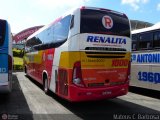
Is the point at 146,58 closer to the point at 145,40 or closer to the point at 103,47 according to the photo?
the point at 145,40

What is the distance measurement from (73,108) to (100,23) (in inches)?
115

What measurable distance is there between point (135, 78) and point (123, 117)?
5464 millimetres

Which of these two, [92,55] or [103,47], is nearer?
[92,55]

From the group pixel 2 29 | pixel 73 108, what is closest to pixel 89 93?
pixel 73 108

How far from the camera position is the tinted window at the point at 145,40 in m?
12.9

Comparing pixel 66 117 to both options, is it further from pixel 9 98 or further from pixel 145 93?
pixel 145 93

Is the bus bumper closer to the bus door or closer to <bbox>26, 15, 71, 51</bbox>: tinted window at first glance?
the bus door

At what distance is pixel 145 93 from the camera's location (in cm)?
1423

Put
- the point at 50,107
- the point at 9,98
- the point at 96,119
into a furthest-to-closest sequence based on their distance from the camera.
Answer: the point at 9,98, the point at 50,107, the point at 96,119

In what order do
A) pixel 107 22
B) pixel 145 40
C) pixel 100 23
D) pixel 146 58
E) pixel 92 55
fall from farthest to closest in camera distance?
pixel 145 40 → pixel 146 58 → pixel 107 22 → pixel 100 23 → pixel 92 55

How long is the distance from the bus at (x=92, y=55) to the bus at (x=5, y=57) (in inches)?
67.9

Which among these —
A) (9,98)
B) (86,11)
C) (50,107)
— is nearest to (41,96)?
(9,98)

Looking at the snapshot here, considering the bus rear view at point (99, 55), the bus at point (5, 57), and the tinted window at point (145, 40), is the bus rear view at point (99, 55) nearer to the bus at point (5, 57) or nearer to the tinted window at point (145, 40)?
the bus at point (5, 57)

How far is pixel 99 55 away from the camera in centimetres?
958
